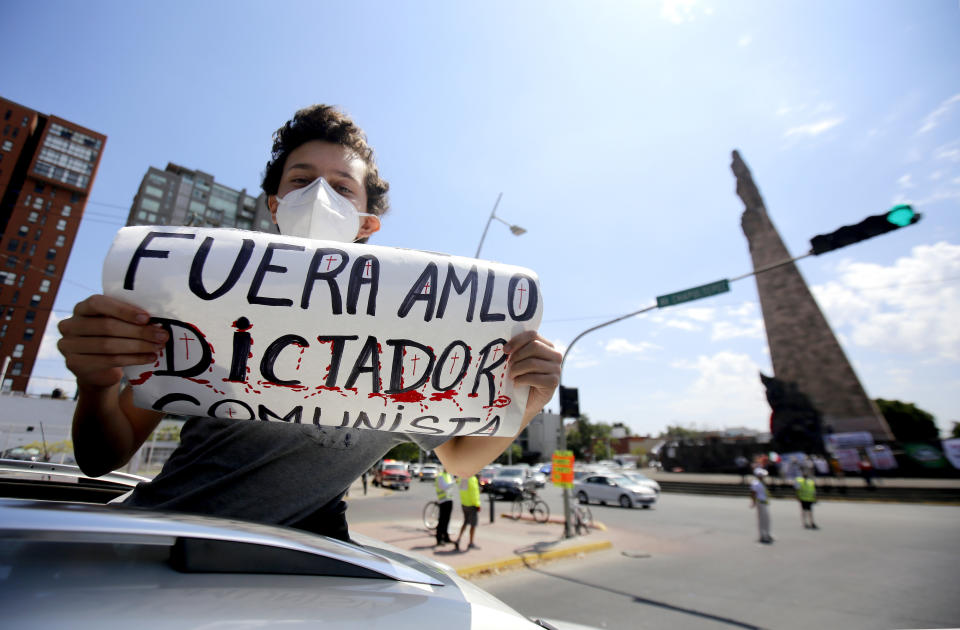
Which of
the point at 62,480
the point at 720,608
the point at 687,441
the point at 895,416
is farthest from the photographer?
the point at 895,416

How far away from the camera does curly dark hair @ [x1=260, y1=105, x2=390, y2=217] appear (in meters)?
1.75

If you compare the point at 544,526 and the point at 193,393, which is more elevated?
the point at 193,393

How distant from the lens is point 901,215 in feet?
19.0

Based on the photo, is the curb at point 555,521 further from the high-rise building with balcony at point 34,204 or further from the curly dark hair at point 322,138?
the high-rise building with balcony at point 34,204

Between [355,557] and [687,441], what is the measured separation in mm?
42857

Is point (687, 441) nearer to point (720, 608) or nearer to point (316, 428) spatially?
point (720, 608)

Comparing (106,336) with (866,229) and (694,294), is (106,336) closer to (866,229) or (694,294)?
(866,229)

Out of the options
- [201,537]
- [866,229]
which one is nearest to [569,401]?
[866,229]

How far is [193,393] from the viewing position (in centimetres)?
107

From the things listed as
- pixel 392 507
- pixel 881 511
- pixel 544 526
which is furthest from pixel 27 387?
pixel 881 511

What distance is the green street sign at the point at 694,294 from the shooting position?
329 inches

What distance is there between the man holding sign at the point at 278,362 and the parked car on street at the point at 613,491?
66.6 ft

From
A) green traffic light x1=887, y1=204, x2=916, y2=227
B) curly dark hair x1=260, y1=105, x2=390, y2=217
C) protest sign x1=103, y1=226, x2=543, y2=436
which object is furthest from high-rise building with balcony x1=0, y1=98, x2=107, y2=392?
green traffic light x1=887, y1=204, x2=916, y2=227

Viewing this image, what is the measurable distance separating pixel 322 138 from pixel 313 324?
1045mm
